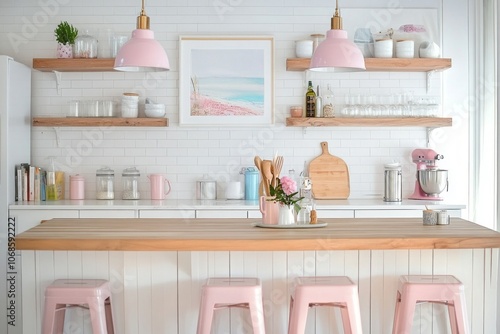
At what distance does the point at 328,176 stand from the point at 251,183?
73cm

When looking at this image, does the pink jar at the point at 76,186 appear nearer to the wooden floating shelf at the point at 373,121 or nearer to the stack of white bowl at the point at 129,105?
the stack of white bowl at the point at 129,105

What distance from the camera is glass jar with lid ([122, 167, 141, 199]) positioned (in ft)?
23.5

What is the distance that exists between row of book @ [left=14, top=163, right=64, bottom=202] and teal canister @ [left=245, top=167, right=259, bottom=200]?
171cm

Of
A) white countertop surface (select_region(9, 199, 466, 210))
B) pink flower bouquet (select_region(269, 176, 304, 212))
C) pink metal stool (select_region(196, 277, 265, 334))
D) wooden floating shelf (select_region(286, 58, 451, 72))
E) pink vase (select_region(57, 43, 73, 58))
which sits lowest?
pink metal stool (select_region(196, 277, 265, 334))

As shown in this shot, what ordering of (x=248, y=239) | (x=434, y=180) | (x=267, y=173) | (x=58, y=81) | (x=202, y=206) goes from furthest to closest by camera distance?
(x=58, y=81) < (x=434, y=180) < (x=202, y=206) < (x=267, y=173) < (x=248, y=239)


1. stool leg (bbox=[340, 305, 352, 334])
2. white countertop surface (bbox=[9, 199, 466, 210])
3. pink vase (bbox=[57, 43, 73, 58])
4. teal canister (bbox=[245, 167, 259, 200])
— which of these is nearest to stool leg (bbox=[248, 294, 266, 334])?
stool leg (bbox=[340, 305, 352, 334])

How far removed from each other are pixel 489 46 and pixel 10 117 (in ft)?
13.9

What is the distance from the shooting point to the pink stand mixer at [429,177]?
6.96m

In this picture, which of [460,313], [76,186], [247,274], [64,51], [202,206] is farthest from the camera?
[76,186]

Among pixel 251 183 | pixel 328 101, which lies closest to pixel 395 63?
pixel 328 101

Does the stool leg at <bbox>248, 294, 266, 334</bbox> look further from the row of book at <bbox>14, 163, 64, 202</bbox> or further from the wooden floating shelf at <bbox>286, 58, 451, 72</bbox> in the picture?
the row of book at <bbox>14, 163, 64, 202</bbox>

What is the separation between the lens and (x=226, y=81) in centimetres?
725

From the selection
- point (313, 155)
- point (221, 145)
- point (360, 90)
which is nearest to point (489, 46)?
point (360, 90)

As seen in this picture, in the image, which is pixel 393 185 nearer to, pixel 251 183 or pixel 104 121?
pixel 251 183
